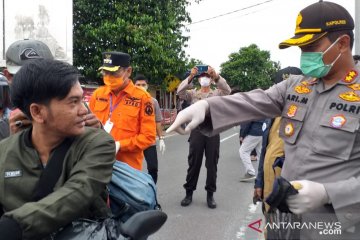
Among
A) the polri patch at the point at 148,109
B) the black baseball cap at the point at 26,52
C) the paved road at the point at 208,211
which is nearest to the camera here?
the black baseball cap at the point at 26,52

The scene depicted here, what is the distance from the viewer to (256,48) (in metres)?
76.8

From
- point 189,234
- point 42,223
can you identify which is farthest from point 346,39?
point 189,234

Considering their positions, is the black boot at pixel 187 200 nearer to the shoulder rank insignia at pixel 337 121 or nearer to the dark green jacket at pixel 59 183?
the dark green jacket at pixel 59 183

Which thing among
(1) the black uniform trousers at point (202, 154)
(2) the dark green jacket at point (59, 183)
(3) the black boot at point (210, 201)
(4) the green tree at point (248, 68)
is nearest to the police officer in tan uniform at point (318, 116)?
(2) the dark green jacket at point (59, 183)

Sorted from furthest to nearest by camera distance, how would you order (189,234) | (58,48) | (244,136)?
(58,48)
(244,136)
(189,234)

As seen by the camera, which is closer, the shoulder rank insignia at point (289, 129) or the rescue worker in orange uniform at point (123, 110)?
the shoulder rank insignia at point (289, 129)

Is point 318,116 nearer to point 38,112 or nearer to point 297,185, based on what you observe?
point 297,185

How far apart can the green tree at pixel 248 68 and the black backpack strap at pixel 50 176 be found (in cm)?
7013

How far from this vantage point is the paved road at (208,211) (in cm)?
493

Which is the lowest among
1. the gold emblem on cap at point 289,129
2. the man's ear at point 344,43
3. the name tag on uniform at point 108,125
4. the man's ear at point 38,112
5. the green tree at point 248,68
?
the green tree at point 248,68

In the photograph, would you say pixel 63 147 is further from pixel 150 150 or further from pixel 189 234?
pixel 150 150

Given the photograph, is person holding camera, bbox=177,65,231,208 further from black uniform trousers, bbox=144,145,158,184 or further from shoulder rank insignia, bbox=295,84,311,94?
shoulder rank insignia, bbox=295,84,311,94

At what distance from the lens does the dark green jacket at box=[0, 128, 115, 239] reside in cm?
172

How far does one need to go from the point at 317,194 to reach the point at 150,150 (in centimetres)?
468
